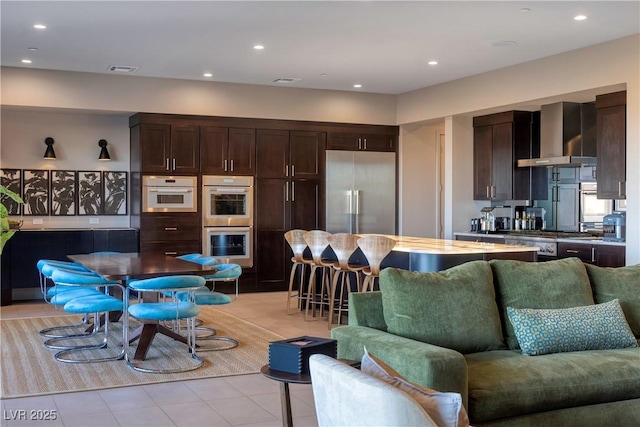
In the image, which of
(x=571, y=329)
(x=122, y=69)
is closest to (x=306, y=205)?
(x=122, y=69)

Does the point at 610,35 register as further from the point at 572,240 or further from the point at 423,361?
the point at 423,361

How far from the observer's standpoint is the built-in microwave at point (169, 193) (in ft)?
30.1

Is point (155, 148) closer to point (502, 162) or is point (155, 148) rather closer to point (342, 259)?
point (342, 259)

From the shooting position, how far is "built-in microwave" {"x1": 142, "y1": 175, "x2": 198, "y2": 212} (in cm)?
918

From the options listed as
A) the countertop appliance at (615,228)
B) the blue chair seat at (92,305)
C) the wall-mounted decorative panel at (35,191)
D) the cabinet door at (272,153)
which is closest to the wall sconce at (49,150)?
the wall-mounted decorative panel at (35,191)

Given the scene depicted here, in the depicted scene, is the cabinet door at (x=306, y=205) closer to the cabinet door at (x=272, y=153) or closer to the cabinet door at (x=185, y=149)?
the cabinet door at (x=272, y=153)

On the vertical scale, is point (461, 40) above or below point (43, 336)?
above

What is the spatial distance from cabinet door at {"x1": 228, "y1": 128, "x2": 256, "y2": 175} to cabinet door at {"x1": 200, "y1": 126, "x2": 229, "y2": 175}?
0.24 ft

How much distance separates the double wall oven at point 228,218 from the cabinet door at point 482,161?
3.05 m

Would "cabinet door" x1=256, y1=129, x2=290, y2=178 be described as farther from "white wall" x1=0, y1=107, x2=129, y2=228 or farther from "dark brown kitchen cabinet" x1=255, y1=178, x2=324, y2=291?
"white wall" x1=0, y1=107, x2=129, y2=228

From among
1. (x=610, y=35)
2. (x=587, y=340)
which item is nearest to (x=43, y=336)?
(x=587, y=340)

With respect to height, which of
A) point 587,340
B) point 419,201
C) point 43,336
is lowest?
point 43,336

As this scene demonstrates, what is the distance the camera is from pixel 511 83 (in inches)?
331

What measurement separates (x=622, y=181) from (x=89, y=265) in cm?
518
